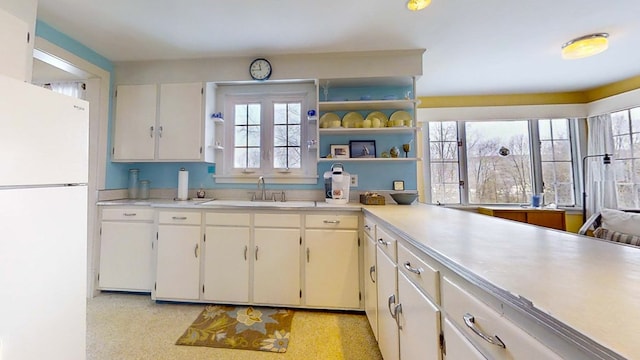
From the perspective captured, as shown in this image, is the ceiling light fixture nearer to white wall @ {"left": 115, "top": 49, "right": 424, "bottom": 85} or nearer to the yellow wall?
white wall @ {"left": 115, "top": 49, "right": 424, "bottom": 85}

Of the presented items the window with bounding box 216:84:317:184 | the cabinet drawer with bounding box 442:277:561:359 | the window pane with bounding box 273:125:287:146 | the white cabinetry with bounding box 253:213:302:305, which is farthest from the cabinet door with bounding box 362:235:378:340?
the window pane with bounding box 273:125:287:146

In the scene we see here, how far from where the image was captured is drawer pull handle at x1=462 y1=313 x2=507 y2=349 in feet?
1.90

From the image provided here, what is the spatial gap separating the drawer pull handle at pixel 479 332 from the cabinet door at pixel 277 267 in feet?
5.60

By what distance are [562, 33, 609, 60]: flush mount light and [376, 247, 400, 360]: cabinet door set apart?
264 cm

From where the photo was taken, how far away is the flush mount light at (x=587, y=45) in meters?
2.32

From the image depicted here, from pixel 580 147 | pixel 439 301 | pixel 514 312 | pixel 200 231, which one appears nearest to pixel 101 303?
pixel 200 231

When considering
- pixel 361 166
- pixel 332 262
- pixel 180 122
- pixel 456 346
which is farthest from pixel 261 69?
pixel 456 346

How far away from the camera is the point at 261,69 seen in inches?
106

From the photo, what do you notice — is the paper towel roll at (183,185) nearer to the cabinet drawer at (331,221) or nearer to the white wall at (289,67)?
the white wall at (289,67)

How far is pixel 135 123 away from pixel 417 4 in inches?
114

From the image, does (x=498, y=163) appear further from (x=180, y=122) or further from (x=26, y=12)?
(x=26, y=12)

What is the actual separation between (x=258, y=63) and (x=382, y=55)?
125 cm

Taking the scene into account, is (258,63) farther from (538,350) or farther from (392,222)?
(538,350)

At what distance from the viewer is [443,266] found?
33.2 inches
